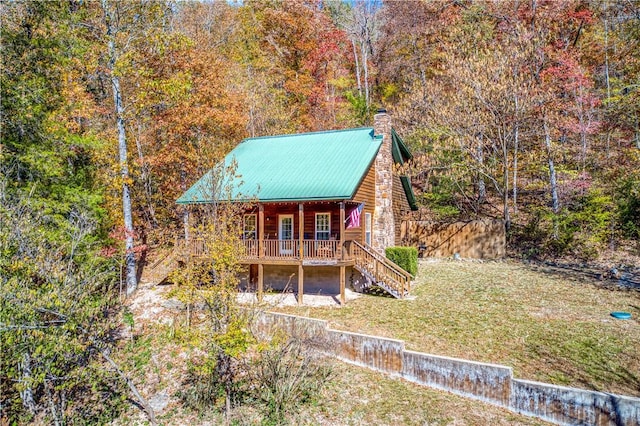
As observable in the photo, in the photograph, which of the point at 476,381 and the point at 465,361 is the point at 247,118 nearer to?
the point at 465,361

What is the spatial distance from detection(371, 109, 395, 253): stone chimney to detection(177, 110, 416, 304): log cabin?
5cm

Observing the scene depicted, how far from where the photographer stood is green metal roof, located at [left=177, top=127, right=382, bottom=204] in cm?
1586

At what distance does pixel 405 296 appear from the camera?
15.8 m

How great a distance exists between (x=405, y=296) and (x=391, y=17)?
30.2 metres

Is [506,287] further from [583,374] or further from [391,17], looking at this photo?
[391,17]

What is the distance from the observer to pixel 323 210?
18.0 m

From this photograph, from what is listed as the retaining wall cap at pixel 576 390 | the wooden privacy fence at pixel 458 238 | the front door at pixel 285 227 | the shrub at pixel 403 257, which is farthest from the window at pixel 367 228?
the retaining wall cap at pixel 576 390

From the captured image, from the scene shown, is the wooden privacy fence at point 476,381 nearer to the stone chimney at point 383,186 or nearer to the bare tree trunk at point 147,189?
the stone chimney at point 383,186

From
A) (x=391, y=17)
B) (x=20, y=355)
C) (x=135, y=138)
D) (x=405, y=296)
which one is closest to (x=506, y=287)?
(x=405, y=296)

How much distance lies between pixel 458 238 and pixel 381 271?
30.0ft

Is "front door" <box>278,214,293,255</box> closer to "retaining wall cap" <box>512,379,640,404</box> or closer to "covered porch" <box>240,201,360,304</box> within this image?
"covered porch" <box>240,201,360,304</box>

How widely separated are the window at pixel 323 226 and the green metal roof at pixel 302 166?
2.10 meters

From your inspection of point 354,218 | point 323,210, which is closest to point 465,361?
point 354,218

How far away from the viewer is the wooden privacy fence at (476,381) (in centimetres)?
801
